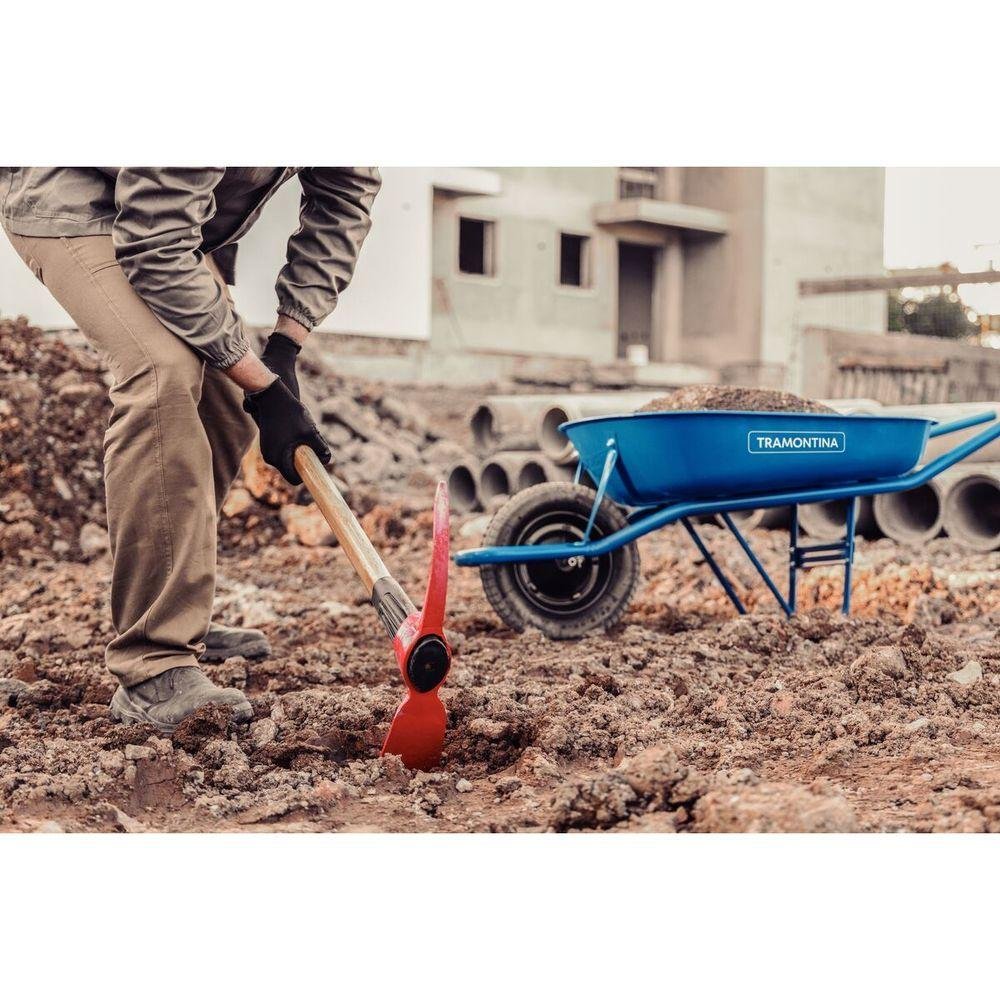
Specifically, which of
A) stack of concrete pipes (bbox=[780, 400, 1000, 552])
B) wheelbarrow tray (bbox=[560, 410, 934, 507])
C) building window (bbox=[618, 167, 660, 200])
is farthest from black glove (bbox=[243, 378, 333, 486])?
building window (bbox=[618, 167, 660, 200])

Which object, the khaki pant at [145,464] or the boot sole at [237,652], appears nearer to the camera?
the khaki pant at [145,464]

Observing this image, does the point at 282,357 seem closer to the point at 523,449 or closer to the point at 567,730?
the point at 567,730

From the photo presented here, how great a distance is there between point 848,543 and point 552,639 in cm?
98

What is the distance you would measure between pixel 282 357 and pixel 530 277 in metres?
8.96

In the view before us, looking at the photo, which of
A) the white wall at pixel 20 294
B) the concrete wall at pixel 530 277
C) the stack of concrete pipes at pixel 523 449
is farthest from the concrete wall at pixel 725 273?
the white wall at pixel 20 294

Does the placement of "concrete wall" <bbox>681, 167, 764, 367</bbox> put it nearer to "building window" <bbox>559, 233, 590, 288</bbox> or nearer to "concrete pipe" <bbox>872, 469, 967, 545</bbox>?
"building window" <bbox>559, 233, 590, 288</bbox>

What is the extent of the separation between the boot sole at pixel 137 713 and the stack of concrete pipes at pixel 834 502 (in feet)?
9.00

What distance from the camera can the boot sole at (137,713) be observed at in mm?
2457

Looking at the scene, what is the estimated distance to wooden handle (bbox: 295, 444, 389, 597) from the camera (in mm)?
2459

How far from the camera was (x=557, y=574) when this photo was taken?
3.50 meters

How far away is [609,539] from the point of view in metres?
3.33

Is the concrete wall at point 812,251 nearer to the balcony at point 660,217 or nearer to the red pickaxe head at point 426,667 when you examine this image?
the balcony at point 660,217
